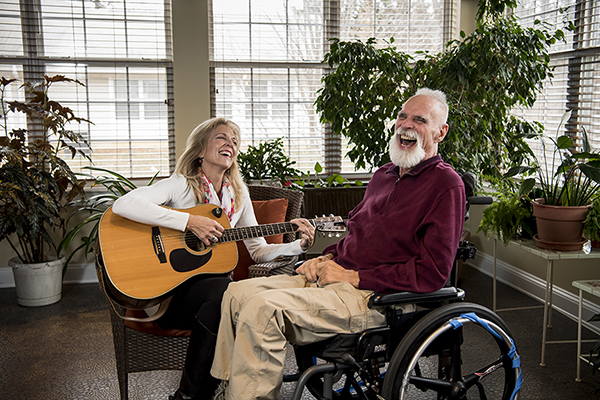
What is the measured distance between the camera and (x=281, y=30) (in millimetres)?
3881

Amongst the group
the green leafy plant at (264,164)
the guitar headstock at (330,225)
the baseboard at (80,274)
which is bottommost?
the baseboard at (80,274)

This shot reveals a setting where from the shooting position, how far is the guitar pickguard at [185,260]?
1.80 m

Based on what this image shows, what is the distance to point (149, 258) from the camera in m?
1.78

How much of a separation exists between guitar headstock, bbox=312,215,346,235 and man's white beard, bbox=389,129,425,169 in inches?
13.7


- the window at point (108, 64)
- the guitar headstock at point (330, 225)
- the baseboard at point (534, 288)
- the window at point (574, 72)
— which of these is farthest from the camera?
the window at point (108, 64)

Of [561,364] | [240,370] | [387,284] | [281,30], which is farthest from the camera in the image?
[281,30]

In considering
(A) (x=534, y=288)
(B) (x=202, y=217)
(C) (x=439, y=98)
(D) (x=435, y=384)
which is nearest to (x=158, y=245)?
(B) (x=202, y=217)

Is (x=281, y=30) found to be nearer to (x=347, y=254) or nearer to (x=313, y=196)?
(x=313, y=196)

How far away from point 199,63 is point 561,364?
296 centimetres

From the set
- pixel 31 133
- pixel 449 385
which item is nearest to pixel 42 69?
pixel 31 133

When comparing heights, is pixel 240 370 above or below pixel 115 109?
below

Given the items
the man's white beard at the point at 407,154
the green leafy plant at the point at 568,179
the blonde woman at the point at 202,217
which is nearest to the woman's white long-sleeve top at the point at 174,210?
the blonde woman at the point at 202,217

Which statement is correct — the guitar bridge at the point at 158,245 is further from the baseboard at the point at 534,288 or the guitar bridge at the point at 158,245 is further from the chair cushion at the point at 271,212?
the baseboard at the point at 534,288

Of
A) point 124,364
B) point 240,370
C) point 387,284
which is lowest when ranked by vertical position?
point 124,364
